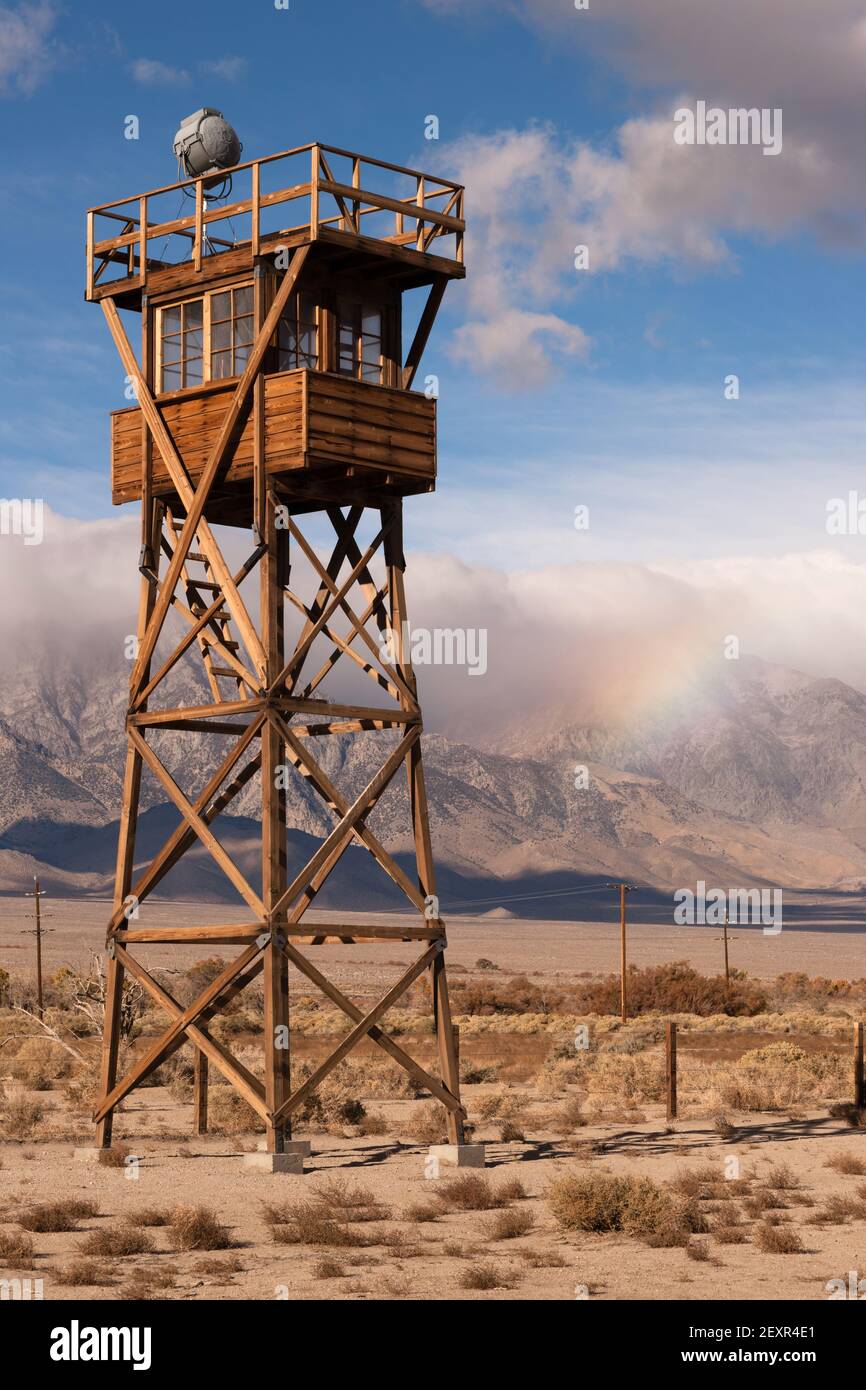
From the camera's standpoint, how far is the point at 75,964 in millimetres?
94500

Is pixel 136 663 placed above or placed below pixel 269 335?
below

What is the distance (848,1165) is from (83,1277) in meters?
11.7

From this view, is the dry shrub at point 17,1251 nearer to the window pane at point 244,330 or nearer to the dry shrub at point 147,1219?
the dry shrub at point 147,1219

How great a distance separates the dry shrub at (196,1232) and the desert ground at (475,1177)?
27mm

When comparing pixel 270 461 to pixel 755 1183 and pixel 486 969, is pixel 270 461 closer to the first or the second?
pixel 755 1183

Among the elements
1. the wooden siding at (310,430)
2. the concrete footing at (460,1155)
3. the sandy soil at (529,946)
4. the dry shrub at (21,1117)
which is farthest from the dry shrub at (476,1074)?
the sandy soil at (529,946)

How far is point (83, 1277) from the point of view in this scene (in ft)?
50.6

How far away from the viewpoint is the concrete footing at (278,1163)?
22.2m

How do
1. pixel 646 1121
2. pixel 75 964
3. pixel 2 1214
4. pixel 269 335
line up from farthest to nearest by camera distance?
pixel 75 964, pixel 646 1121, pixel 269 335, pixel 2 1214

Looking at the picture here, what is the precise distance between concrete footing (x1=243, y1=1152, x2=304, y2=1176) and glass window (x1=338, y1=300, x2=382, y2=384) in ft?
32.4

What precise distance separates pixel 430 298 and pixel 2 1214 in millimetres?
12898
